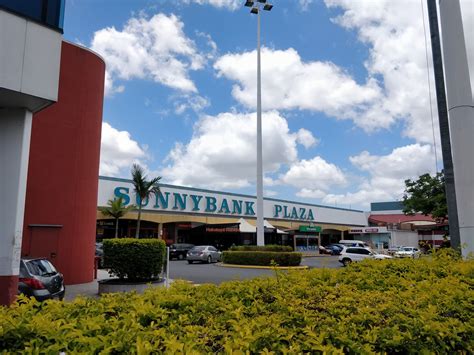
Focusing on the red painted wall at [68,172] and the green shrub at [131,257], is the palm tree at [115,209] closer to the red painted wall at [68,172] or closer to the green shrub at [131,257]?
the red painted wall at [68,172]

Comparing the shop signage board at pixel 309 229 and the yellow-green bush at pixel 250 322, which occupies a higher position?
the shop signage board at pixel 309 229

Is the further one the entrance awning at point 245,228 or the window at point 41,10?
the entrance awning at point 245,228

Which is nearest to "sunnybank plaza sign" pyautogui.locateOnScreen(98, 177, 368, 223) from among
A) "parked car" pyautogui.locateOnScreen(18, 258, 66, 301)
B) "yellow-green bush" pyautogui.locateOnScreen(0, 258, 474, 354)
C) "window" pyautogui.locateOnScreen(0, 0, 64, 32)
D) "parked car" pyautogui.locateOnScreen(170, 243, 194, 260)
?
"parked car" pyautogui.locateOnScreen(170, 243, 194, 260)

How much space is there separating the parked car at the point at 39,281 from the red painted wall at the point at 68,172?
4676mm

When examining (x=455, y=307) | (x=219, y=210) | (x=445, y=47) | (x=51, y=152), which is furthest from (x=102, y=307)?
(x=219, y=210)

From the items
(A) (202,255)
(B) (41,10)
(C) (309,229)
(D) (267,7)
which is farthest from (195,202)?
(B) (41,10)

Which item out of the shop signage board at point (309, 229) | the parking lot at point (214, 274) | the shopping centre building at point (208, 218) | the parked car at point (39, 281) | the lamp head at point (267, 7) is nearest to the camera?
the parked car at point (39, 281)

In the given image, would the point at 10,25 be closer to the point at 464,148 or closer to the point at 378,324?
the point at 378,324

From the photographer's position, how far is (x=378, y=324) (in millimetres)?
3305

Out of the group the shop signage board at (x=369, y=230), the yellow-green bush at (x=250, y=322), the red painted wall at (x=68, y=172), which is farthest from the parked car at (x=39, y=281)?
the shop signage board at (x=369, y=230)

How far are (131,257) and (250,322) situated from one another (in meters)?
11.0

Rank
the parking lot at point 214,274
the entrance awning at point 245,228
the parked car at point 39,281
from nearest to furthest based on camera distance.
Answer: the parked car at point 39,281, the parking lot at point 214,274, the entrance awning at point 245,228

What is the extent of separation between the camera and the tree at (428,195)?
28.1 m

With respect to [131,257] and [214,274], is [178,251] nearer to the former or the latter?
[214,274]
